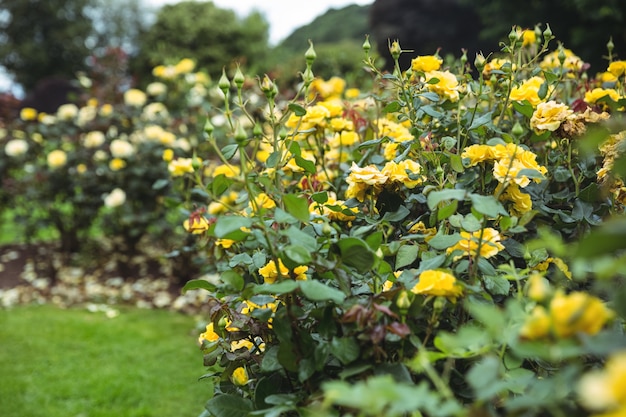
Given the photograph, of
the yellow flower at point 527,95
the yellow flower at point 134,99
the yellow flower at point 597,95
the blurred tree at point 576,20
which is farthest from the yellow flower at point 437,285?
the blurred tree at point 576,20

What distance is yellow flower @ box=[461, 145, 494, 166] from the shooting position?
1155mm

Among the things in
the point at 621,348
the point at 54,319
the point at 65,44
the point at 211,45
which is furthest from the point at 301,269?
the point at 65,44

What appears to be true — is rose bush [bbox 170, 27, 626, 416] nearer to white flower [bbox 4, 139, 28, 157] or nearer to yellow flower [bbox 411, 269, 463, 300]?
yellow flower [bbox 411, 269, 463, 300]

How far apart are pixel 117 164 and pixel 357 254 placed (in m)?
3.11

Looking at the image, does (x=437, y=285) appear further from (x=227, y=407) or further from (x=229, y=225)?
(x=227, y=407)

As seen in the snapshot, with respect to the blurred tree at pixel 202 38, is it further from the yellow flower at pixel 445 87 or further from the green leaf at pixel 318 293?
the green leaf at pixel 318 293

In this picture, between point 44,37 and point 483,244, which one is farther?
point 44,37

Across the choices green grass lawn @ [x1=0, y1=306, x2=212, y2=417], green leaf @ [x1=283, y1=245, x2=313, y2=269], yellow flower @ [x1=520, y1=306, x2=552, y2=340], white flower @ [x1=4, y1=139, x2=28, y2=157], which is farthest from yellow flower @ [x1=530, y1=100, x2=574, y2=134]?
white flower @ [x1=4, y1=139, x2=28, y2=157]

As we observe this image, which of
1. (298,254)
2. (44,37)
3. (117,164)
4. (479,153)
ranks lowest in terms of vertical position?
(298,254)

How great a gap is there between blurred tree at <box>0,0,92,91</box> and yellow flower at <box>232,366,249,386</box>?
51.8 feet

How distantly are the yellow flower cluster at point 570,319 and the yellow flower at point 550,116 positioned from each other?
2.51ft

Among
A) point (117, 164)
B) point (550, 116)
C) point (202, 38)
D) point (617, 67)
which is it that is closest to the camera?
point (550, 116)

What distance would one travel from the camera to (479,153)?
1.17 metres

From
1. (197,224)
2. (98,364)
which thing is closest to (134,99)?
(98,364)
